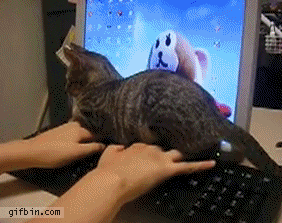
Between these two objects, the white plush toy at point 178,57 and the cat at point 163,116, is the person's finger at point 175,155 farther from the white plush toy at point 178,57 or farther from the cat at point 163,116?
the white plush toy at point 178,57

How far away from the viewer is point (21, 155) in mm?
577

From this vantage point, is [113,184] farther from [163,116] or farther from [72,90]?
[72,90]

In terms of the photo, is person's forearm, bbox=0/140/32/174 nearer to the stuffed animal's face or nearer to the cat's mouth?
the cat's mouth

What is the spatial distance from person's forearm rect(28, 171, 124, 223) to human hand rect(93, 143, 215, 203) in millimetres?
11

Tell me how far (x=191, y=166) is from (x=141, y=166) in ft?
0.22

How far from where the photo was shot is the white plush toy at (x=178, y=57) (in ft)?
1.81

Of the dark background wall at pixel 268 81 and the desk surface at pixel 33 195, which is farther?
the dark background wall at pixel 268 81

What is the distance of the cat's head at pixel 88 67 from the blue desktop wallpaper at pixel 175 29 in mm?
60

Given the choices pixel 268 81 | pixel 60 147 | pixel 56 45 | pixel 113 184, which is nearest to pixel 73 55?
pixel 60 147

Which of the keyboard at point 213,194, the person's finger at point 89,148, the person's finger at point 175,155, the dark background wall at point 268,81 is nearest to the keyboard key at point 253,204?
the keyboard at point 213,194

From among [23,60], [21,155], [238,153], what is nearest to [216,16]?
[238,153]

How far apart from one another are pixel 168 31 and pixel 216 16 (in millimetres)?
74

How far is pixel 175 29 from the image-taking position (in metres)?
0.60

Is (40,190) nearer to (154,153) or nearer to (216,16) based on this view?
(154,153)
